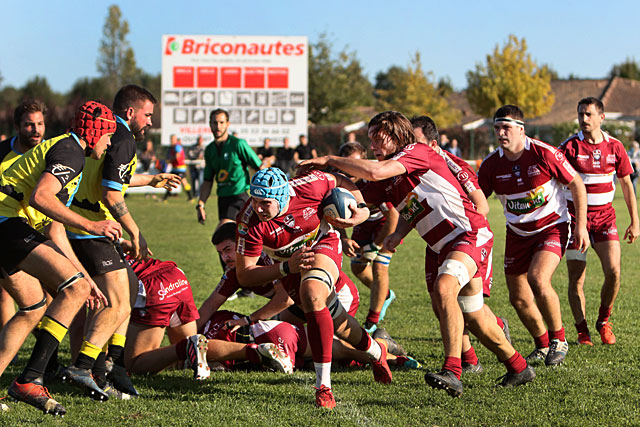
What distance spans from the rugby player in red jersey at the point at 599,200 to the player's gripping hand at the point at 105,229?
4120mm

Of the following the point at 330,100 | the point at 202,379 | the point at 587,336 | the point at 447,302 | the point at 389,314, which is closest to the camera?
the point at 447,302

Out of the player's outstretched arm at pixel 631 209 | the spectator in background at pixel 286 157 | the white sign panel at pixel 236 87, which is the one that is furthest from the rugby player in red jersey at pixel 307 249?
the white sign panel at pixel 236 87

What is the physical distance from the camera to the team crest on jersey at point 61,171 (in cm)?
439

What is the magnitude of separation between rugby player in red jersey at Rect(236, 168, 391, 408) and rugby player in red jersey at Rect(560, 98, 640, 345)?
2.33 meters

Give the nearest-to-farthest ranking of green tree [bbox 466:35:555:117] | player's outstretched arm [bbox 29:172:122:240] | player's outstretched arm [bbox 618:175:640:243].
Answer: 1. player's outstretched arm [bbox 29:172:122:240]
2. player's outstretched arm [bbox 618:175:640:243]
3. green tree [bbox 466:35:555:117]

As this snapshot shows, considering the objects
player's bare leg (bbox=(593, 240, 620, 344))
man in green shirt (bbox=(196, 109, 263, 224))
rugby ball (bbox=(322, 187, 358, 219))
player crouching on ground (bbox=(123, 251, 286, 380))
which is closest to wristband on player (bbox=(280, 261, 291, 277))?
rugby ball (bbox=(322, 187, 358, 219))

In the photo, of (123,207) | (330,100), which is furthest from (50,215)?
(330,100)

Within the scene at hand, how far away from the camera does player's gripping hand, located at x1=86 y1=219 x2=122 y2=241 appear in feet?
14.4

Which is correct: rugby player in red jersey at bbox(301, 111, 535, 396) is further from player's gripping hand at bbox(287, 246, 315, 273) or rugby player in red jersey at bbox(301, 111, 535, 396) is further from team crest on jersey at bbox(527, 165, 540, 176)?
team crest on jersey at bbox(527, 165, 540, 176)

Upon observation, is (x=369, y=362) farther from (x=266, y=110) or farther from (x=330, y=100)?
(x=330, y=100)

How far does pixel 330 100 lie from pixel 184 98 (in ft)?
79.4

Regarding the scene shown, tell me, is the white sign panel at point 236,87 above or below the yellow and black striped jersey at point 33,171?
above

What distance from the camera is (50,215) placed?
14.0 ft

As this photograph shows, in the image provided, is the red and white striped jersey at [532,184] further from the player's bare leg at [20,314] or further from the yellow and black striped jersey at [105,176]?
the player's bare leg at [20,314]
